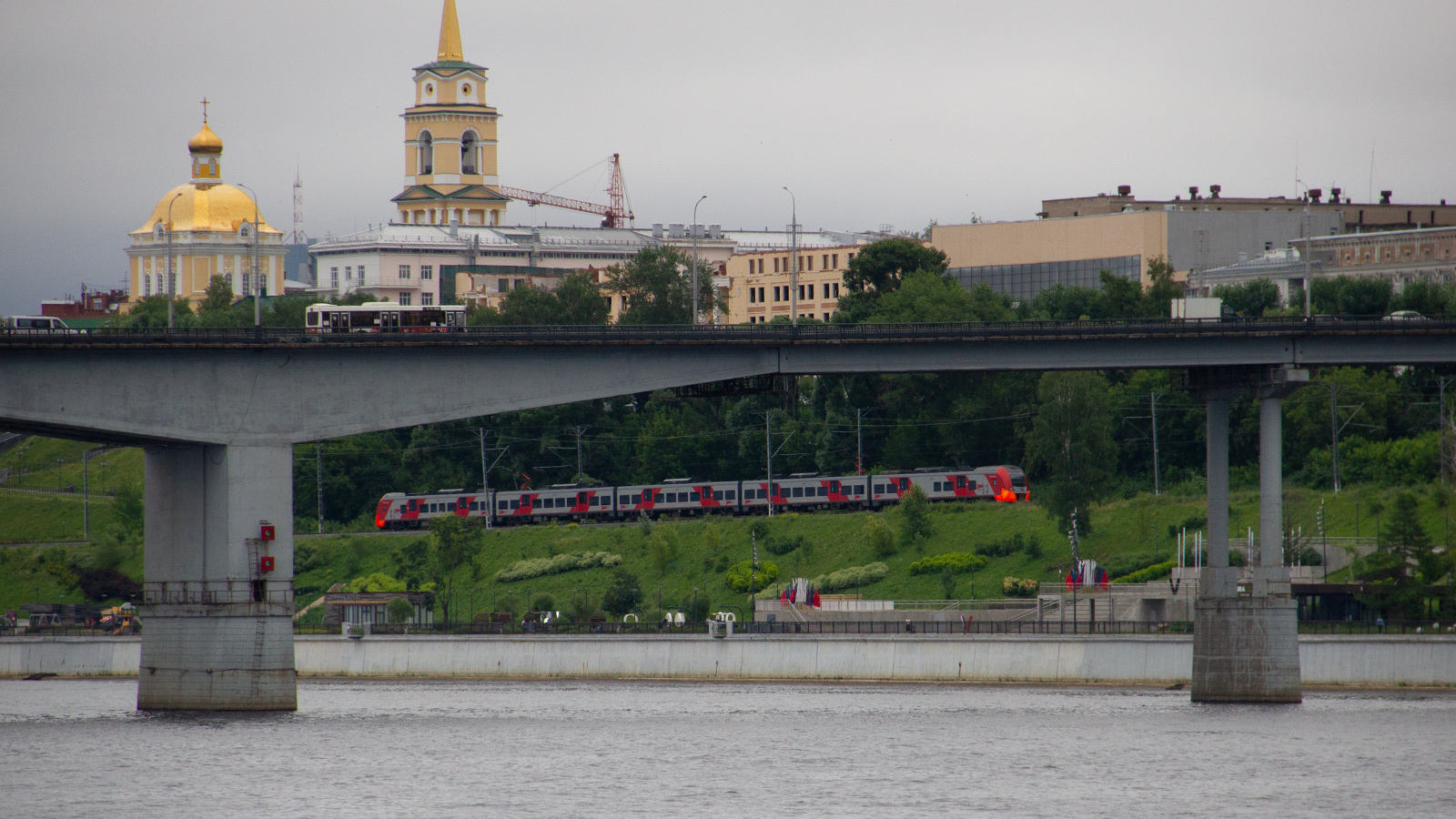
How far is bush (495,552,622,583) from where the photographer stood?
397ft

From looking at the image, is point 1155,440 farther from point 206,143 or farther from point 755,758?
point 206,143

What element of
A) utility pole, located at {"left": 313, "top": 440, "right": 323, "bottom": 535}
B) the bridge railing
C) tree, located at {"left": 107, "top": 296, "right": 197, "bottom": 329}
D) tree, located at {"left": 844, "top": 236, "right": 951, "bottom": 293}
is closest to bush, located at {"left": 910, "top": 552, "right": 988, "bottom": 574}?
the bridge railing

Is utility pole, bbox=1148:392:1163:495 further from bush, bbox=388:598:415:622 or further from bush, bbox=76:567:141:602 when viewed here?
bush, bbox=76:567:141:602

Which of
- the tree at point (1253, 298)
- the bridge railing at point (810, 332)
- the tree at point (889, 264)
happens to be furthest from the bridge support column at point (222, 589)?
the tree at point (889, 264)

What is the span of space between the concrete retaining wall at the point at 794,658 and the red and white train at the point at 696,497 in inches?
1254

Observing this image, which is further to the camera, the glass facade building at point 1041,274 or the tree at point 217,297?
the tree at point 217,297

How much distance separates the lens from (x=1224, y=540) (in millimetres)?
75750

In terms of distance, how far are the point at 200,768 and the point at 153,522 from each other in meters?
14.0

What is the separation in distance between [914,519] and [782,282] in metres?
77.9

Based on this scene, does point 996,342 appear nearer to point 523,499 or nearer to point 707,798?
point 707,798

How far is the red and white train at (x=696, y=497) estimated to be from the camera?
4786 inches

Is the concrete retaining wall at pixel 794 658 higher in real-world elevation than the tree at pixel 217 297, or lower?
lower

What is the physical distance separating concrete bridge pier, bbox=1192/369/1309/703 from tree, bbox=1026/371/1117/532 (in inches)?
1265

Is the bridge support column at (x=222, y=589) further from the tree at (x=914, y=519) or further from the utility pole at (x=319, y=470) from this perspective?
the utility pole at (x=319, y=470)
